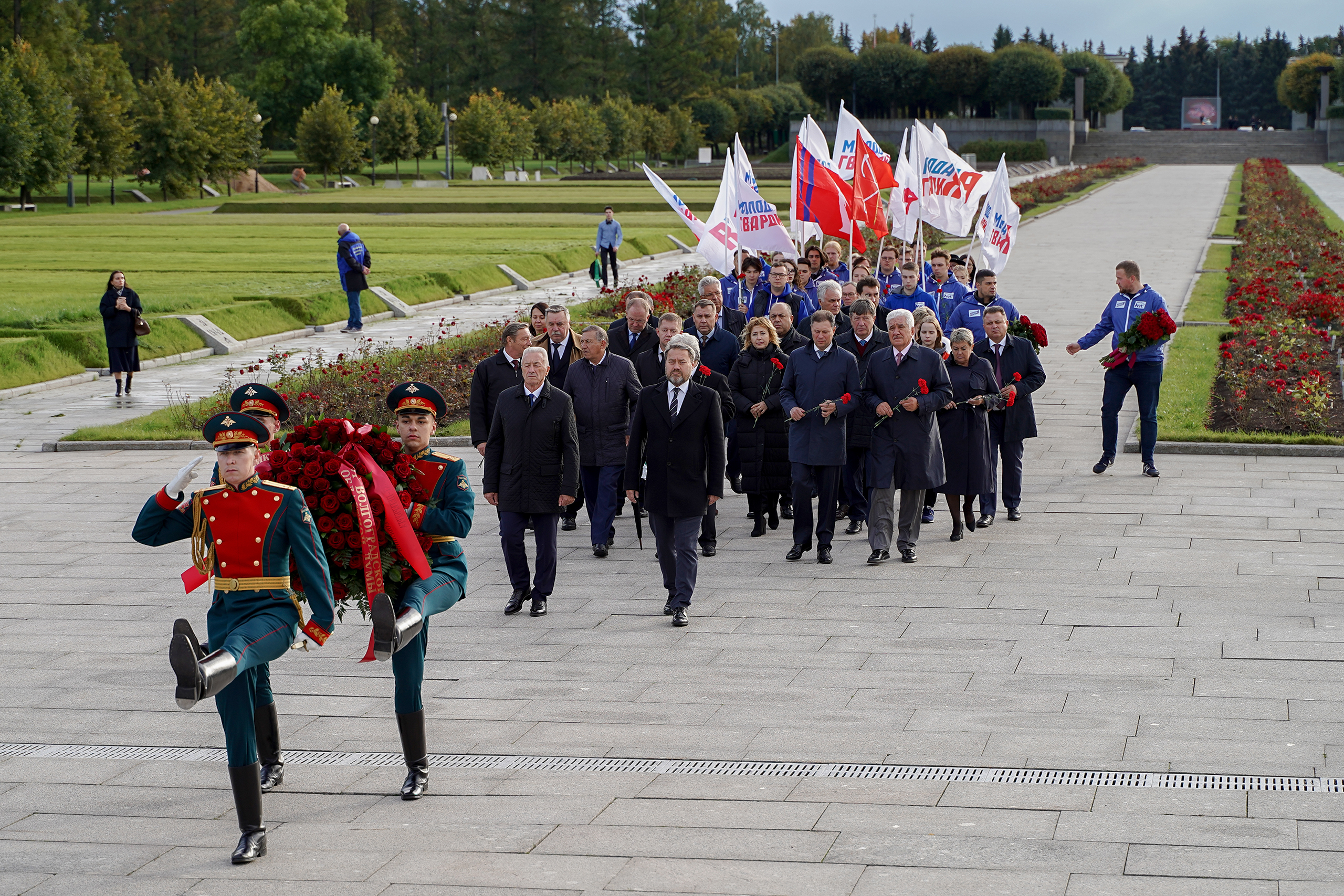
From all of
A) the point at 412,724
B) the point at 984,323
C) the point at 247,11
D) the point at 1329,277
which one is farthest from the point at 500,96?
the point at 412,724

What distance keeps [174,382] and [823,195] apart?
33.0 feet

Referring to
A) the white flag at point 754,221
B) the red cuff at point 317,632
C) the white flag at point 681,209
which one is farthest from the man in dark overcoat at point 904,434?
the white flag at point 754,221

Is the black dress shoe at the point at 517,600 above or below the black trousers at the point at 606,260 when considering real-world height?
below

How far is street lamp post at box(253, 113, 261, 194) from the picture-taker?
76.1m

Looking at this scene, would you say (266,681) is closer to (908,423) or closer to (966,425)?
(908,423)

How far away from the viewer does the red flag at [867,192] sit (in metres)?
19.1

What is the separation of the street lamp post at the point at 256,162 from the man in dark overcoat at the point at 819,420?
69637 millimetres

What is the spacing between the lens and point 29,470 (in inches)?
617

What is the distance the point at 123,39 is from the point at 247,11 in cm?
997

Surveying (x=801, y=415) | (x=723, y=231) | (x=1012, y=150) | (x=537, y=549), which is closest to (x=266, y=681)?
(x=537, y=549)

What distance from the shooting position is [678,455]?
977 centimetres

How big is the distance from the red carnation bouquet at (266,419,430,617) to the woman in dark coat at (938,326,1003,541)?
6117 mm

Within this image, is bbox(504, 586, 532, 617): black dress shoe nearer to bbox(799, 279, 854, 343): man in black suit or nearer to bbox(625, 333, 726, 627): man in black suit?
bbox(625, 333, 726, 627): man in black suit

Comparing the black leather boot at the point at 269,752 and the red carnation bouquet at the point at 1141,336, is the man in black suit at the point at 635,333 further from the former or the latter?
the black leather boot at the point at 269,752
